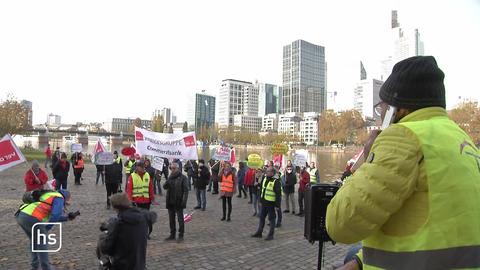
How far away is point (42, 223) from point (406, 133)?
5.97 meters

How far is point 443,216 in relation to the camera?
4.53 ft

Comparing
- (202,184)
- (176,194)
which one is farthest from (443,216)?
(202,184)

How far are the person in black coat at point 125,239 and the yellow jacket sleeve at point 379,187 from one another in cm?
385

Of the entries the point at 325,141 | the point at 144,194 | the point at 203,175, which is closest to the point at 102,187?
the point at 203,175

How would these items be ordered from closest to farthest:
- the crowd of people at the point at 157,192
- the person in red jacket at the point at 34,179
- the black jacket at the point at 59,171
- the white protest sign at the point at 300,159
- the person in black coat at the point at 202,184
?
the crowd of people at the point at 157,192 → the person in red jacket at the point at 34,179 → the person in black coat at the point at 202,184 → the black jacket at the point at 59,171 → the white protest sign at the point at 300,159

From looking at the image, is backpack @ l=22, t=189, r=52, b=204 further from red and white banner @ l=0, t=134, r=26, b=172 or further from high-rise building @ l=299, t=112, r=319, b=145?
high-rise building @ l=299, t=112, r=319, b=145

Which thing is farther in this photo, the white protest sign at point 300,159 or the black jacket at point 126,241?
the white protest sign at point 300,159

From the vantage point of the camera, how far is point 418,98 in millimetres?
1591

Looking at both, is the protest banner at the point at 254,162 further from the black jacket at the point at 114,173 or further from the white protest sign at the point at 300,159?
the black jacket at the point at 114,173

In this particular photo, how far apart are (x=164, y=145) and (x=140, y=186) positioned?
207 inches

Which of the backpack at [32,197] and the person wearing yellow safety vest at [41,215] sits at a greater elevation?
the backpack at [32,197]

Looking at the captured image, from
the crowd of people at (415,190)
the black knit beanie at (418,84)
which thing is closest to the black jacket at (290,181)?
the crowd of people at (415,190)

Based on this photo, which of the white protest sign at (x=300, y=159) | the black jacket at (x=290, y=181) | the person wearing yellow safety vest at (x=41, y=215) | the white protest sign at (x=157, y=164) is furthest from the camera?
the white protest sign at (x=300, y=159)

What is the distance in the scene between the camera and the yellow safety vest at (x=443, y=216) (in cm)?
138
